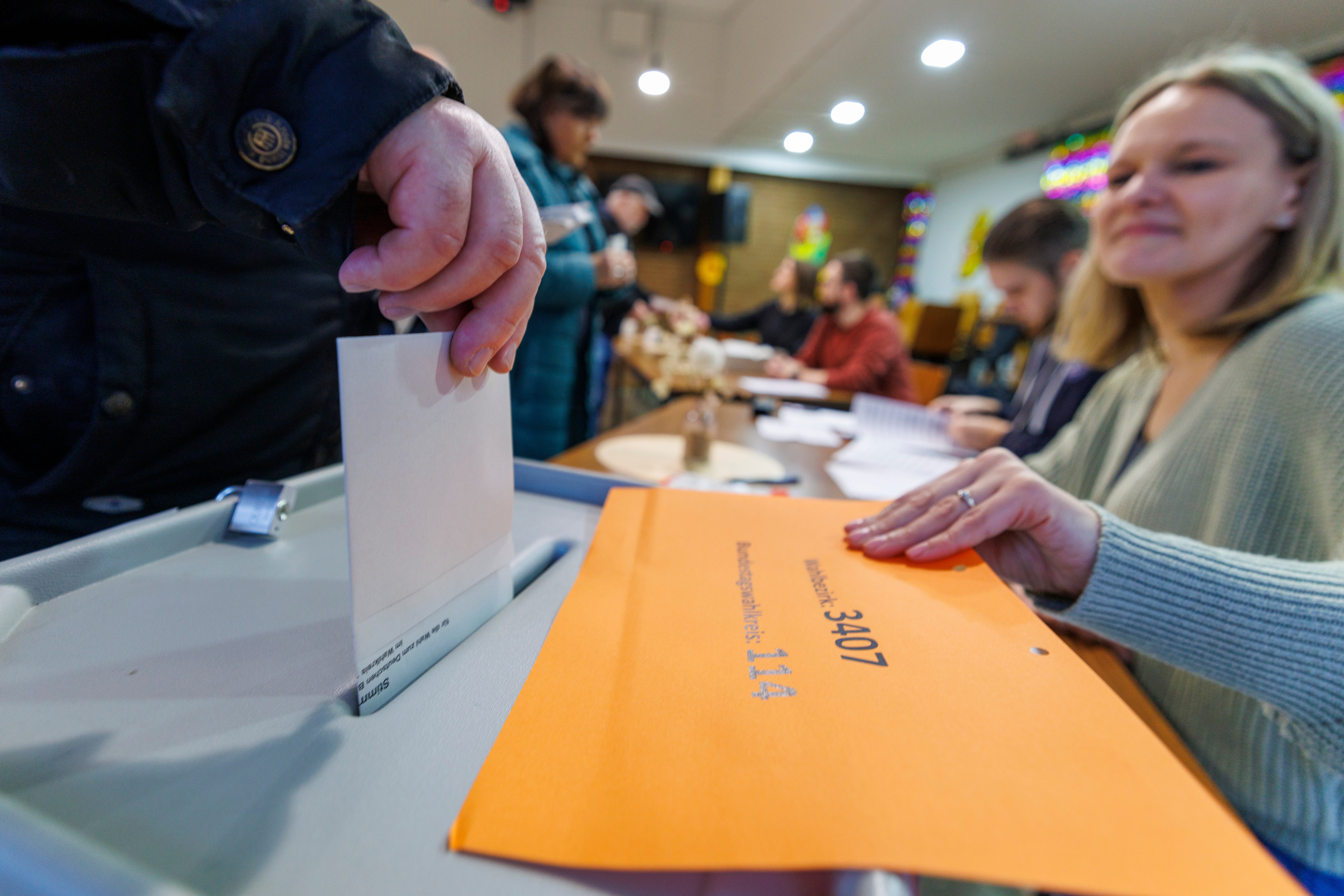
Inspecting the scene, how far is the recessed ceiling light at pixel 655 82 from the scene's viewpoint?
14.6 ft

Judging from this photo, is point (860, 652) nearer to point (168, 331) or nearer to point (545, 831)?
point (545, 831)

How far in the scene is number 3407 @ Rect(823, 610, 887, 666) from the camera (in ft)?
1.08

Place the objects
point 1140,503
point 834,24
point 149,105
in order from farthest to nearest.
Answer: point 834,24, point 1140,503, point 149,105

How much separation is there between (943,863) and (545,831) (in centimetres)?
15

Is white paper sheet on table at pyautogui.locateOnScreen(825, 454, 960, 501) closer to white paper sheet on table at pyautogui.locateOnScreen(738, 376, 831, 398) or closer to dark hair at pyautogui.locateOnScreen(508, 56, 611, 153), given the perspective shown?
white paper sheet on table at pyautogui.locateOnScreen(738, 376, 831, 398)

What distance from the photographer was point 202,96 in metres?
0.30

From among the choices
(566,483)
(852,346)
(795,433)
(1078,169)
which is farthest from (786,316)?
(566,483)

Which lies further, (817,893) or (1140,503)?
(1140,503)

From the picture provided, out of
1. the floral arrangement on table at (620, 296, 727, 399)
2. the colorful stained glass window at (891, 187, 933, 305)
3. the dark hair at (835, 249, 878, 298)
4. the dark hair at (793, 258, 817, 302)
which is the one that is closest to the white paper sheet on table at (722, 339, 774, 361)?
the dark hair at (793, 258, 817, 302)

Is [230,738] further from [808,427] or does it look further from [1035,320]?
[1035,320]

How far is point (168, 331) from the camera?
0.54 metres

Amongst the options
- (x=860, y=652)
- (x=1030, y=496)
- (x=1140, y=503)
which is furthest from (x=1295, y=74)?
(x=860, y=652)

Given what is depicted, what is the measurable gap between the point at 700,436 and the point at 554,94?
1.24m

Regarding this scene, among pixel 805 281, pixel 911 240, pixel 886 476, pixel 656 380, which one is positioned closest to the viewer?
pixel 886 476
